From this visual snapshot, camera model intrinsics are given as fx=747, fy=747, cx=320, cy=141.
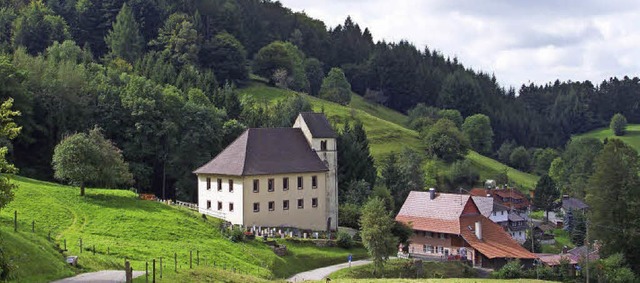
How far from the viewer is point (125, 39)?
13700 centimetres

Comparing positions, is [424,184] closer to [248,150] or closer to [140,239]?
[248,150]

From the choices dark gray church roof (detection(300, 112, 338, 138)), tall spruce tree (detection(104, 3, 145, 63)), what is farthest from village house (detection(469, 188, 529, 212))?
tall spruce tree (detection(104, 3, 145, 63))

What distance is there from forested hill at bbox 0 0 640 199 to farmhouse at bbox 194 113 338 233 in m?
12.1

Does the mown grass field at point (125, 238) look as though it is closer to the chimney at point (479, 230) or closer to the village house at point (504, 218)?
the chimney at point (479, 230)

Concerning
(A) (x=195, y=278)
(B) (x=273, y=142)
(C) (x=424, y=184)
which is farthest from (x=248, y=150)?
(C) (x=424, y=184)

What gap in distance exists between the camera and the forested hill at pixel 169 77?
7944 cm

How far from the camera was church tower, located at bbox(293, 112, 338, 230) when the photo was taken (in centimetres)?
7300

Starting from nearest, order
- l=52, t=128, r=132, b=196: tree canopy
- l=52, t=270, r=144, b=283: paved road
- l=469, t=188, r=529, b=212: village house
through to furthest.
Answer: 1. l=52, t=270, r=144, b=283: paved road
2. l=52, t=128, r=132, b=196: tree canopy
3. l=469, t=188, r=529, b=212: village house

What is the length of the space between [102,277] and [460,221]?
43.4 metres

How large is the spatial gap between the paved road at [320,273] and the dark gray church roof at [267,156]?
43.0ft

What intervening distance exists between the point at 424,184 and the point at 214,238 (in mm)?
61497

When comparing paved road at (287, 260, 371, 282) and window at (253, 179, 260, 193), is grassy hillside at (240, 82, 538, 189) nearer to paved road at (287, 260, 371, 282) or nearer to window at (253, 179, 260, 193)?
window at (253, 179, 260, 193)

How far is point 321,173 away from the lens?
236ft

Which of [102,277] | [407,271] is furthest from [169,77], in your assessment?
[102,277]
